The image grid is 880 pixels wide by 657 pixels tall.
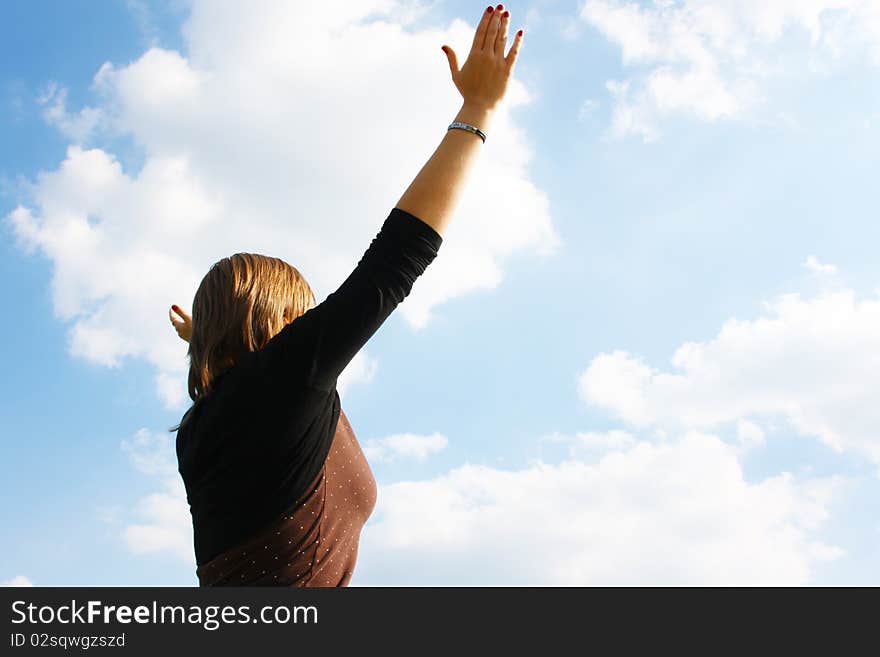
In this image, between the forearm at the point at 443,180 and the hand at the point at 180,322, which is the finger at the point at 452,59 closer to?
the forearm at the point at 443,180

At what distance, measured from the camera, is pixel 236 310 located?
3496mm

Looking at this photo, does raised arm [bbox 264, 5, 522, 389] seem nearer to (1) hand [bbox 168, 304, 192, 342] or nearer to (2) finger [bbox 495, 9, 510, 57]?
(2) finger [bbox 495, 9, 510, 57]

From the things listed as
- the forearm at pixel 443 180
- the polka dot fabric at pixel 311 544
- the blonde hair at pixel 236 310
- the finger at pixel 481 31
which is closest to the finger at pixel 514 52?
the finger at pixel 481 31

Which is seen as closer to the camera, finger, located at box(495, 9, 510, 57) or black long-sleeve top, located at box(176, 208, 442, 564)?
black long-sleeve top, located at box(176, 208, 442, 564)

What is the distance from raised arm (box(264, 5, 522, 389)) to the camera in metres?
2.93

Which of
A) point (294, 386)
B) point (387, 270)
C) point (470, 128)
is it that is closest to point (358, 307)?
point (387, 270)

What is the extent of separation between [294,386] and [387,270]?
0.60m

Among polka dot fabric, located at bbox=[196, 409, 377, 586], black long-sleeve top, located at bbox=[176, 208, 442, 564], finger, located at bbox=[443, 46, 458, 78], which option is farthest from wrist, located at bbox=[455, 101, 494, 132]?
polka dot fabric, located at bbox=[196, 409, 377, 586]

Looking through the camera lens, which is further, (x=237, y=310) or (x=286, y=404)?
(x=237, y=310)

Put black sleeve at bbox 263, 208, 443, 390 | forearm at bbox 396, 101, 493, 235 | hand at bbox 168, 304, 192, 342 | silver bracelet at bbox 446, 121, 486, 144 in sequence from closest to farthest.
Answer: black sleeve at bbox 263, 208, 443, 390, forearm at bbox 396, 101, 493, 235, silver bracelet at bbox 446, 121, 486, 144, hand at bbox 168, 304, 192, 342

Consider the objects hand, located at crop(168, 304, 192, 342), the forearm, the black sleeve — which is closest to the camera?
the black sleeve

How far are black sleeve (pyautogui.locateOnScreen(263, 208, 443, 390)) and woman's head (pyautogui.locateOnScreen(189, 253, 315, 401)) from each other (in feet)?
1.44

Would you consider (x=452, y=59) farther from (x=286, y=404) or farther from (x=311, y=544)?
(x=311, y=544)
